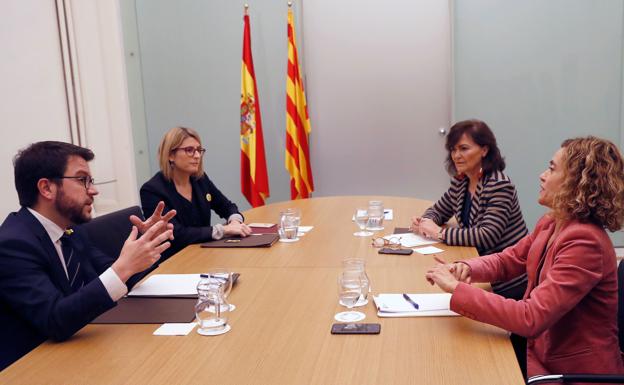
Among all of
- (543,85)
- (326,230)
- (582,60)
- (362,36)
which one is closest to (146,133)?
(362,36)

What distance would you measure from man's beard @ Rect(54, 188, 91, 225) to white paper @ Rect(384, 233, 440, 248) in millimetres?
1319

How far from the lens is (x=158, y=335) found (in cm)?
153

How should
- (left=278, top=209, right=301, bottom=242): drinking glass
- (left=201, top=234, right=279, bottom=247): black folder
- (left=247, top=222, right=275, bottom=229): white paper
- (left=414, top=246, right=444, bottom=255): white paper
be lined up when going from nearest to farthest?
(left=414, top=246, right=444, bottom=255): white paper, (left=201, top=234, right=279, bottom=247): black folder, (left=278, top=209, right=301, bottom=242): drinking glass, (left=247, top=222, right=275, bottom=229): white paper

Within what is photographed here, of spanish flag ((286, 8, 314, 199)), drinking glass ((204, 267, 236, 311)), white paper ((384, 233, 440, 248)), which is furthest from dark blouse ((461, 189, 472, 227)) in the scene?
spanish flag ((286, 8, 314, 199))

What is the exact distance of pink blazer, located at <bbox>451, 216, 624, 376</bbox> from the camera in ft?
4.74

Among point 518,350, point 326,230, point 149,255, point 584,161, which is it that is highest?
point 584,161

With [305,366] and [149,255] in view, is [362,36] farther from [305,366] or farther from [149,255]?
[305,366]

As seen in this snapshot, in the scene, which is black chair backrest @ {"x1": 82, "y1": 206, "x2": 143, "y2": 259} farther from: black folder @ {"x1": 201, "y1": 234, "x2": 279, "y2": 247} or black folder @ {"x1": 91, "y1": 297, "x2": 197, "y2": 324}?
black folder @ {"x1": 91, "y1": 297, "x2": 197, "y2": 324}

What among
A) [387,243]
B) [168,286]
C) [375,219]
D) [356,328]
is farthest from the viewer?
[375,219]

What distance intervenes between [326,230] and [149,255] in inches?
52.5

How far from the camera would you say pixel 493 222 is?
2.42 meters

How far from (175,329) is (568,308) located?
106 cm

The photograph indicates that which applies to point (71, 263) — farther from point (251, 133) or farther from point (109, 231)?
point (251, 133)

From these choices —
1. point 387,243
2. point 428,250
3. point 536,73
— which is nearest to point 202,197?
point 387,243
